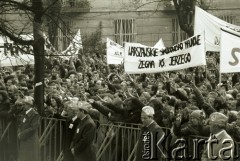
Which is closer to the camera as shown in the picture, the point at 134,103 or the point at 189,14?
the point at 134,103

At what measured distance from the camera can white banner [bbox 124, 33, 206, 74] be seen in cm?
1756

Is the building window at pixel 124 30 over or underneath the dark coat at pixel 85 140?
over

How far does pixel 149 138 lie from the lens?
38.5 ft

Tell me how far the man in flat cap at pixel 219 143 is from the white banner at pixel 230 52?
630cm

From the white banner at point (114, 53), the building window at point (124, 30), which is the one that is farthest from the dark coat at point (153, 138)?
the building window at point (124, 30)

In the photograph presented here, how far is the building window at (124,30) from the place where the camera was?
46031 mm

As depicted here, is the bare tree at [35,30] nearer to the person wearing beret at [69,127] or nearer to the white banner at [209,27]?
the person wearing beret at [69,127]

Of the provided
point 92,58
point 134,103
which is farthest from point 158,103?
point 92,58

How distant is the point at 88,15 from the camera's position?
4672cm

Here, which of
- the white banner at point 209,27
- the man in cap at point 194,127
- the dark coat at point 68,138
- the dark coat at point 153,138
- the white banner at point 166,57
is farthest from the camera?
the white banner at point 209,27

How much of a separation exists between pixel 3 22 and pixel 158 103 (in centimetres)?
348

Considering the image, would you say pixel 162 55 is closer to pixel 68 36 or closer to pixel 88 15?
pixel 68 36

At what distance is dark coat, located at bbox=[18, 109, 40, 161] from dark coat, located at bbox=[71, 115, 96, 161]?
1.62 meters

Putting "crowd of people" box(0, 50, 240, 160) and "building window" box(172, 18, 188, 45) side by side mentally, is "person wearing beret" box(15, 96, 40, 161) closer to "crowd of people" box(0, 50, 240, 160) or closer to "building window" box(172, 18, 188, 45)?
"crowd of people" box(0, 50, 240, 160)
